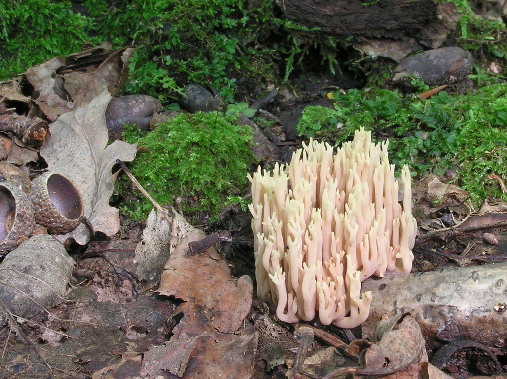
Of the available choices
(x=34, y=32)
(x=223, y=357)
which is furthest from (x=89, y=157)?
(x=223, y=357)

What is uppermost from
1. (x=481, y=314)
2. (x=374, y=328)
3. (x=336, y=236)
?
(x=336, y=236)

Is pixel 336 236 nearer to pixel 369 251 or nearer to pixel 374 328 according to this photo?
pixel 369 251

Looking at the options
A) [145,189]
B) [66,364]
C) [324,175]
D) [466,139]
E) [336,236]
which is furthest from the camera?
[466,139]

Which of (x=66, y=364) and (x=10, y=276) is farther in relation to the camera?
(x=10, y=276)

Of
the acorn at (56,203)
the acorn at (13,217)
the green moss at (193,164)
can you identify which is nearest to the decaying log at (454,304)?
the green moss at (193,164)

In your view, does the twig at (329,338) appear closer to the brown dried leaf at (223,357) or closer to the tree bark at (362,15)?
the brown dried leaf at (223,357)

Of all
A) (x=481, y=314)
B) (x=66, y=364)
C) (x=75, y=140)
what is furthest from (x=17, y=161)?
(x=481, y=314)

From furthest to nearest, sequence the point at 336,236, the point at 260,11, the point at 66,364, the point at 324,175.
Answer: the point at 260,11 → the point at 324,175 → the point at 336,236 → the point at 66,364
